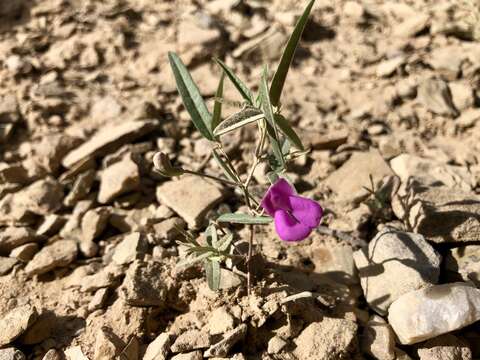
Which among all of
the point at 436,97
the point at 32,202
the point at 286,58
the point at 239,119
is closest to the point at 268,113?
→ the point at 239,119

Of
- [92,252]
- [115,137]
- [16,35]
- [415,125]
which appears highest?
[16,35]

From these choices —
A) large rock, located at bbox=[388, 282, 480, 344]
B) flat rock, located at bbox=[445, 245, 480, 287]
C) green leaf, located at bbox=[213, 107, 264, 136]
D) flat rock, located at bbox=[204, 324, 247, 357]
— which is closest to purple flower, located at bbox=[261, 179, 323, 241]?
green leaf, located at bbox=[213, 107, 264, 136]

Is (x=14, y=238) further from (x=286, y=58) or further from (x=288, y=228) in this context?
(x=286, y=58)

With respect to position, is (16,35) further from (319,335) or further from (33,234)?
(319,335)

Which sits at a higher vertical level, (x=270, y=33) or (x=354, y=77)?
(x=270, y=33)

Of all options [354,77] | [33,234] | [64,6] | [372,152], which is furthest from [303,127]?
[64,6]
